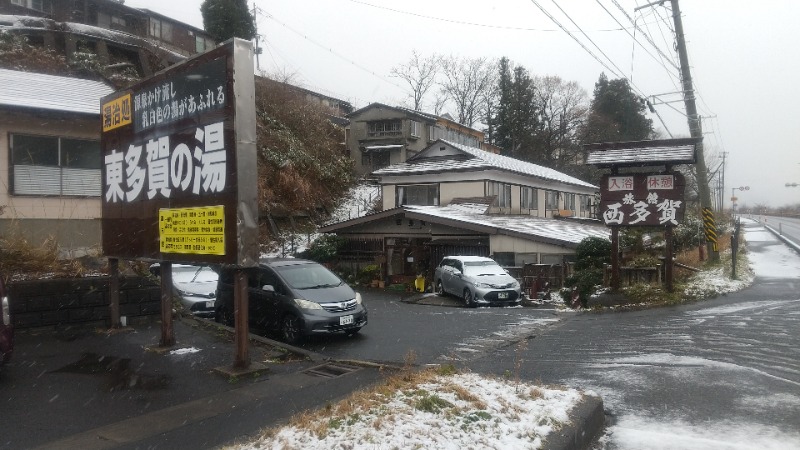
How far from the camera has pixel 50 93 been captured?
15023 mm

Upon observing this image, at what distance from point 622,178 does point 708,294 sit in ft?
12.7

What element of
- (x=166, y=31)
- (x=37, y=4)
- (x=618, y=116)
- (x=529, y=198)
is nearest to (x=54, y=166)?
(x=529, y=198)

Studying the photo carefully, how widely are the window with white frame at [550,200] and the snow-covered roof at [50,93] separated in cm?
2663

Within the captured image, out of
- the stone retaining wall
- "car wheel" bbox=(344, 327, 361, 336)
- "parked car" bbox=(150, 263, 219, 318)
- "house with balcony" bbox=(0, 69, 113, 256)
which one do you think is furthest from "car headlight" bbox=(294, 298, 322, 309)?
"house with balcony" bbox=(0, 69, 113, 256)

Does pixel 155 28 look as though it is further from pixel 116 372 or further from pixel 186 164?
pixel 116 372

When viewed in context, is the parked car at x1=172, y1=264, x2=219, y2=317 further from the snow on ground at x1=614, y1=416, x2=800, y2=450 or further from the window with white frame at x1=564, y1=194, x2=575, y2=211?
the window with white frame at x1=564, y1=194, x2=575, y2=211

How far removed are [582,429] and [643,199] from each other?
1220 centimetres

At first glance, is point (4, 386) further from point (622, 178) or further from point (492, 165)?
point (492, 165)

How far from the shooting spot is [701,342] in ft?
32.5

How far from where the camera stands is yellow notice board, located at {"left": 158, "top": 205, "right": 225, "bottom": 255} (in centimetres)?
772

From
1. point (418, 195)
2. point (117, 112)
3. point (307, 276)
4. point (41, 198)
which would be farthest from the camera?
point (418, 195)

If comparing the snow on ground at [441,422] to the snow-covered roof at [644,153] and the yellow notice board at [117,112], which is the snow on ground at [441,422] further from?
the snow-covered roof at [644,153]

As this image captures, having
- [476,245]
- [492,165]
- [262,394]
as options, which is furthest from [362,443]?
[492,165]

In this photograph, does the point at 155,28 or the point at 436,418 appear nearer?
the point at 436,418
